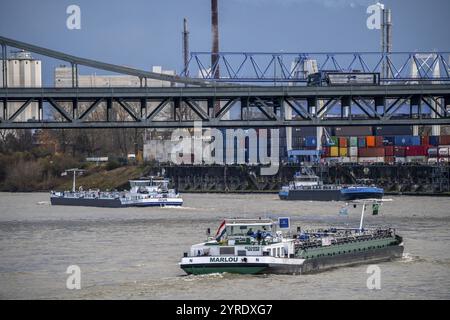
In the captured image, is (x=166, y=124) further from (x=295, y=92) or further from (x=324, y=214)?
(x=324, y=214)

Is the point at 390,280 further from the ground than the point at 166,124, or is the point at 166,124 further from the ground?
the point at 166,124

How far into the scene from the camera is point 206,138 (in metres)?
184

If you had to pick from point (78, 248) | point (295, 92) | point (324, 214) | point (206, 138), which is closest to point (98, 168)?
point (206, 138)

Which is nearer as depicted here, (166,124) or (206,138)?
(166,124)

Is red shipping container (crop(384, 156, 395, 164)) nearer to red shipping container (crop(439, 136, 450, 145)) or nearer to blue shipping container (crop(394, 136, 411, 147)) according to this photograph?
blue shipping container (crop(394, 136, 411, 147))

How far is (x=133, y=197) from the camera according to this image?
123 m

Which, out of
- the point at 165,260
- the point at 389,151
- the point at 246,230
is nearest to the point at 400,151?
the point at 389,151

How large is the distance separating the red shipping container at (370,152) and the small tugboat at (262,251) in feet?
349

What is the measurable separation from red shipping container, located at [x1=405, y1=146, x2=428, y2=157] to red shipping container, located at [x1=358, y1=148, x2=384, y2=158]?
153 inches

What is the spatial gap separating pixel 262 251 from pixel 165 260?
8354 mm

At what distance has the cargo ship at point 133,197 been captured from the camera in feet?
397

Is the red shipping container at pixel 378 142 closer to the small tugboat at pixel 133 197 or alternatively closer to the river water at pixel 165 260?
the small tugboat at pixel 133 197

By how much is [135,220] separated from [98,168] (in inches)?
3321

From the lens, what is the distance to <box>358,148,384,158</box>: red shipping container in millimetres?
168387
